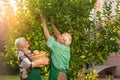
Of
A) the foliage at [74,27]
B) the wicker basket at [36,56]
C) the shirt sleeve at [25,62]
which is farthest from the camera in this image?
the foliage at [74,27]

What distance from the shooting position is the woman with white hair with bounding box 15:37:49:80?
653 cm

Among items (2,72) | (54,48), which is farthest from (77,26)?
(2,72)

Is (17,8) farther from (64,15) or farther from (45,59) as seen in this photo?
(45,59)

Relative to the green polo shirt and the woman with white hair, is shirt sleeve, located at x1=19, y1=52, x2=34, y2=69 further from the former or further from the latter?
the green polo shirt

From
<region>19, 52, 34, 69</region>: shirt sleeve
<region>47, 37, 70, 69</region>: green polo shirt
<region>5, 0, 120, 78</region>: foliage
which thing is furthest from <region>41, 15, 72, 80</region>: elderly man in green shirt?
<region>5, 0, 120, 78</region>: foliage

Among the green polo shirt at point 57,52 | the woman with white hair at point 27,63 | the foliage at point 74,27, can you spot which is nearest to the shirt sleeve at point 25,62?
the woman with white hair at point 27,63

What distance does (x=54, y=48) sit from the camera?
23.2 ft

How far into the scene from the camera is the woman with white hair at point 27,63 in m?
6.53

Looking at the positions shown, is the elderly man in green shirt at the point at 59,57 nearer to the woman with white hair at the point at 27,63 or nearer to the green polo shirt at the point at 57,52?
the green polo shirt at the point at 57,52

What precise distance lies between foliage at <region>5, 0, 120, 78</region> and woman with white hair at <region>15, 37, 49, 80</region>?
169cm

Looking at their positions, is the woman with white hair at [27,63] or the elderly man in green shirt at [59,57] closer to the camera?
the woman with white hair at [27,63]

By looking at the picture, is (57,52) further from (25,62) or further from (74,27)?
(74,27)

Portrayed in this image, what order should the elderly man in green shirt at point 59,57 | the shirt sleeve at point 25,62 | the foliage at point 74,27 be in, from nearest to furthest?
1. the shirt sleeve at point 25,62
2. the elderly man in green shirt at point 59,57
3. the foliage at point 74,27

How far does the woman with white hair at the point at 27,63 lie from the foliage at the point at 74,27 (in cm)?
169
